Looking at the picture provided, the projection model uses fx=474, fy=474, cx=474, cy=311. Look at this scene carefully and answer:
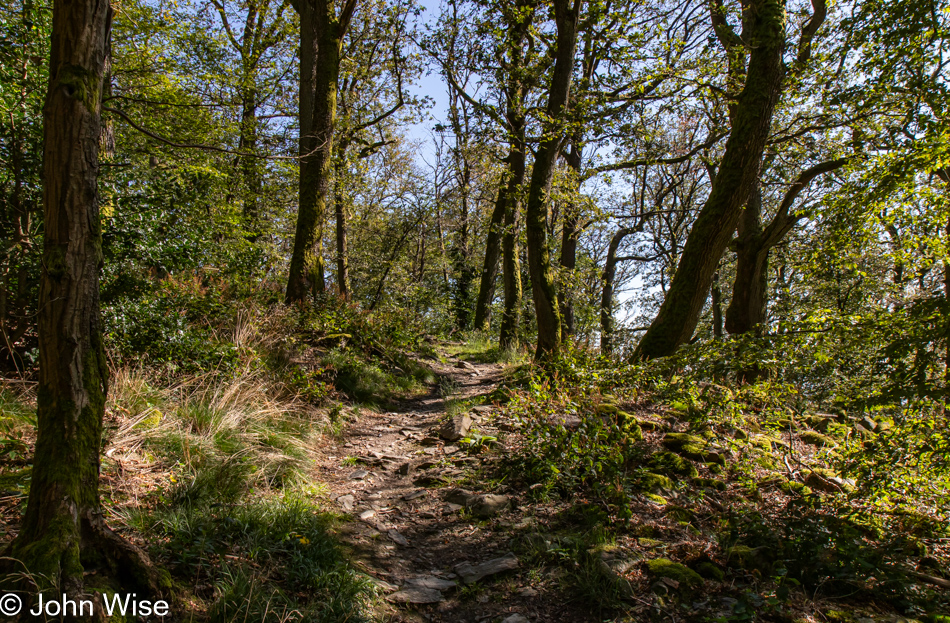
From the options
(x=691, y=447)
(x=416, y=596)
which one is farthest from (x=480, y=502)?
(x=691, y=447)

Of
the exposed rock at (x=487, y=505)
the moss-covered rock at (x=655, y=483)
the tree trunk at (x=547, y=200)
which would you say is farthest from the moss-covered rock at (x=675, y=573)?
the tree trunk at (x=547, y=200)

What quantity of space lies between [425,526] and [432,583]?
74 centimetres

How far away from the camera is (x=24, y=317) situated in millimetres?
3822

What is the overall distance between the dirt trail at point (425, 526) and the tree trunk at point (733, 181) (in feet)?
8.40

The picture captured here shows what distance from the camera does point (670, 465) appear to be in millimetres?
4328

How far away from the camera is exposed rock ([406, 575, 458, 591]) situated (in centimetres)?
294

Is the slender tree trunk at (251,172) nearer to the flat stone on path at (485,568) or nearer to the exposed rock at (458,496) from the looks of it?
the exposed rock at (458,496)

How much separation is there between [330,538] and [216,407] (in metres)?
1.82

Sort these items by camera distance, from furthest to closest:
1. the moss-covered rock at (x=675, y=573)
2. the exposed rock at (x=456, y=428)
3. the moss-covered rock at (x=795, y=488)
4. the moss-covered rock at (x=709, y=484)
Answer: the exposed rock at (x=456, y=428), the moss-covered rock at (x=709, y=484), the moss-covered rock at (x=795, y=488), the moss-covered rock at (x=675, y=573)

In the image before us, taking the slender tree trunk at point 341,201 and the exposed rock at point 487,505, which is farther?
the slender tree trunk at point 341,201

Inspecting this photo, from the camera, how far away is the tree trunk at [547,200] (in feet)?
24.8

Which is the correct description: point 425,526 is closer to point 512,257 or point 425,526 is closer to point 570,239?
point 512,257

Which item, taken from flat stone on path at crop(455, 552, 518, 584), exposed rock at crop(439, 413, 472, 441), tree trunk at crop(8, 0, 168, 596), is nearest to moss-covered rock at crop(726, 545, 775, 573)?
flat stone on path at crop(455, 552, 518, 584)

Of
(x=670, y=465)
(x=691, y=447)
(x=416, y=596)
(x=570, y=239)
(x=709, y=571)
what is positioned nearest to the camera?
(x=416, y=596)
